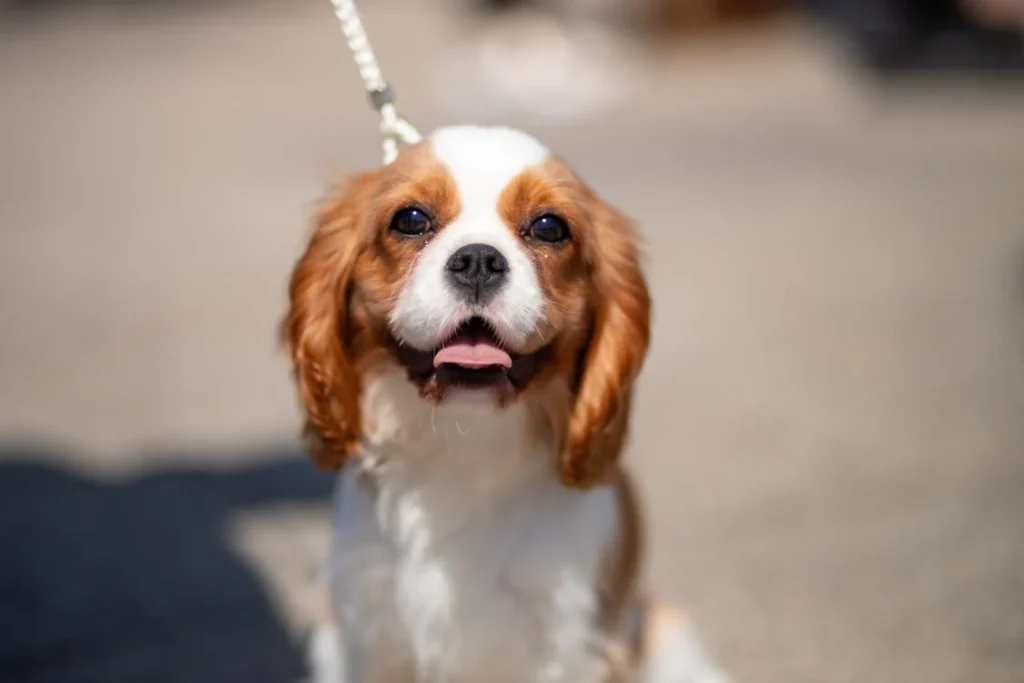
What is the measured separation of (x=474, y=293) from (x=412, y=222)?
256mm

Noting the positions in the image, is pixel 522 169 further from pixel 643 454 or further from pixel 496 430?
pixel 643 454

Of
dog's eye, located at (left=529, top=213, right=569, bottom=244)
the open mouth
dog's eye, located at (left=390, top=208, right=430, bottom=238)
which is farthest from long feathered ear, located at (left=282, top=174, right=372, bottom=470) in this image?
dog's eye, located at (left=529, top=213, right=569, bottom=244)

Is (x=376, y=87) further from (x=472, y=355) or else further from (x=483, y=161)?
(x=472, y=355)

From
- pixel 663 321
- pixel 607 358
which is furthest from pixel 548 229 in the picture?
pixel 663 321

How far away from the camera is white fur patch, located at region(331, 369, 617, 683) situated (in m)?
→ 2.42

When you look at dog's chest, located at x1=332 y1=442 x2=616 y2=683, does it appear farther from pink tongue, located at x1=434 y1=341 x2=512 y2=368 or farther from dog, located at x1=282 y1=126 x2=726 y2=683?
pink tongue, located at x1=434 y1=341 x2=512 y2=368

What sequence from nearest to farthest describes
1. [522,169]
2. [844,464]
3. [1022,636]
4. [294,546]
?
[522,169] < [1022,636] < [294,546] < [844,464]

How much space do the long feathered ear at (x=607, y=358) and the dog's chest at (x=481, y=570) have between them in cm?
13

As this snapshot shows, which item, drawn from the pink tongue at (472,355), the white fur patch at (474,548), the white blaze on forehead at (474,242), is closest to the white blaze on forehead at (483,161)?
the white blaze on forehead at (474,242)

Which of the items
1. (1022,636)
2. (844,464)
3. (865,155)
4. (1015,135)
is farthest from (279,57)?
(1022,636)

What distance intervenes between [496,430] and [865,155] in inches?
278

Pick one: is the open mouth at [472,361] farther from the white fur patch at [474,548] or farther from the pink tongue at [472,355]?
the white fur patch at [474,548]

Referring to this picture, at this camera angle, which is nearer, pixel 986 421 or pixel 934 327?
pixel 986 421

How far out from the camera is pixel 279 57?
12.8 meters
